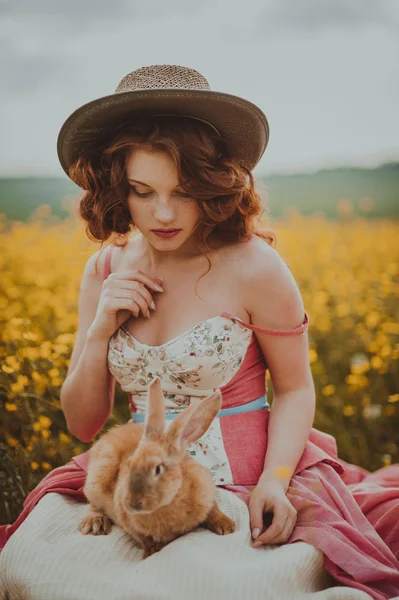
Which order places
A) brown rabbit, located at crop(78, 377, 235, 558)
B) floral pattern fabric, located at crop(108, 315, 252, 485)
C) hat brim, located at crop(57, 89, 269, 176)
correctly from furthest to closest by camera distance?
floral pattern fabric, located at crop(108, 315, 252, 485), hat brim, located at crop(57, 89, 269, 176), brown rabbit, located at crop(78, 377, 235, 558)

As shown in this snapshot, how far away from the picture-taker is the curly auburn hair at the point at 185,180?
2141 mm

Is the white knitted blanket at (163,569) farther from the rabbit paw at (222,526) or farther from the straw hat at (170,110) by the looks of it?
the straw hat at (170,110)

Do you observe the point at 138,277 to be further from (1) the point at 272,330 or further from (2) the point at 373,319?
(2) the point at 373,319

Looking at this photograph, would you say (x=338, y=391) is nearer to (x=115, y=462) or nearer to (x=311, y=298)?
(x=311, y=298)

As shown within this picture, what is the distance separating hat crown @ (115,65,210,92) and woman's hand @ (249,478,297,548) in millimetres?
1303

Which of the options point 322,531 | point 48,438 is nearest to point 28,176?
point 48,438

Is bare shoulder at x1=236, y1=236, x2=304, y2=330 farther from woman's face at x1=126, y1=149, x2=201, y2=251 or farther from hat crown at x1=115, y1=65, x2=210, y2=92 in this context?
hat crown at x1=115, y1=65, x2=210, y2=92

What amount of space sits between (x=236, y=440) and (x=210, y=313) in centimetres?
44

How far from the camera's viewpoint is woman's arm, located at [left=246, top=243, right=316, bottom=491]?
7.45 feet

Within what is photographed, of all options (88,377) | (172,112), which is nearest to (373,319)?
(88,377)

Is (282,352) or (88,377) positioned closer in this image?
(282,352)

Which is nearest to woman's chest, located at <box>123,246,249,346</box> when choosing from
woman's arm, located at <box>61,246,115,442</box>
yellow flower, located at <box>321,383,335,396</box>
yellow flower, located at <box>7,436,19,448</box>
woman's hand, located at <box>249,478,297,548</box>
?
woman's arm, located at <box>61,246,115,442</box>

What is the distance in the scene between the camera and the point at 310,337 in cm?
420

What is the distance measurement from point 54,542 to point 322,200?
431 centimetres
